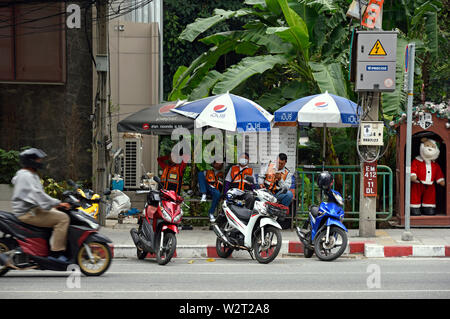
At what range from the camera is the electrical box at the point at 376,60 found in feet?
38.9

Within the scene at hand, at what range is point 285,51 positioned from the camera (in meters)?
14.9

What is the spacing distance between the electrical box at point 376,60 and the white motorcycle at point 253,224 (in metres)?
3.24

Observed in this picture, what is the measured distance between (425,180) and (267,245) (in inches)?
208

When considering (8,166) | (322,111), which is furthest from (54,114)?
(322,111)

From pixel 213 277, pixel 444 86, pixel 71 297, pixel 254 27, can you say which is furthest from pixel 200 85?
pixel 444 86

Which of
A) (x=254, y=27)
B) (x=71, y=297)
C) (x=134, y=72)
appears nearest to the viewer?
(x=71, y=297)

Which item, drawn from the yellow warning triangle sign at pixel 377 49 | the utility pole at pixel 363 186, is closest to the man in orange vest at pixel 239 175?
the utility pole at pixel 363 186

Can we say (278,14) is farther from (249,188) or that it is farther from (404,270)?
(404,270)

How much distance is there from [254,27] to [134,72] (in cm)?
517

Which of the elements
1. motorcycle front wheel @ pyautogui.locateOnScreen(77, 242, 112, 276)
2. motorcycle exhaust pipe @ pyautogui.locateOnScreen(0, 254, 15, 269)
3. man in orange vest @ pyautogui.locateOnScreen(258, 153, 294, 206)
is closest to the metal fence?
man in orange vest @ pyautogui.locateOnScreen(258, 153, 294, 206)

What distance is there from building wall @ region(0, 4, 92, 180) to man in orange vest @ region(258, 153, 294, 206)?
22.6 ft

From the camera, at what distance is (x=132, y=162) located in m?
18.5

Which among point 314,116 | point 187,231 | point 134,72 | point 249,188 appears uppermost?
point 134,72

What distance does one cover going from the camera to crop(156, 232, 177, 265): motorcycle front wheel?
9953mm
